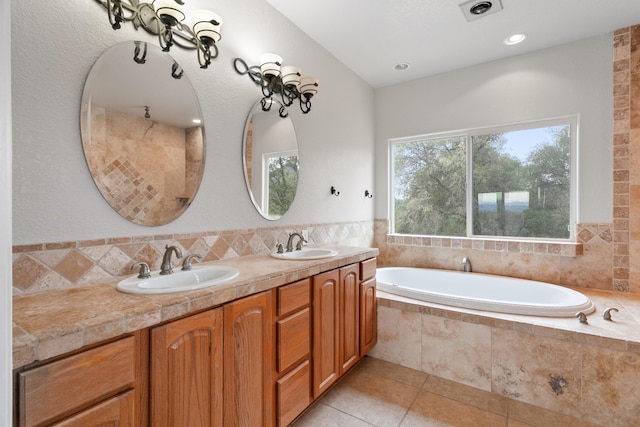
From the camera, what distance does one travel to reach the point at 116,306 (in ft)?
3.18

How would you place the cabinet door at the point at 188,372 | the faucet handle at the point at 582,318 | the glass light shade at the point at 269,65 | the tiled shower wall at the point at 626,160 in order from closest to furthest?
1. the cabinet door at the point at 188,372
2. the faucet handle at the point at 582,318
3. the glass light shade at the point at 269,65
4. the tiled shower wall at the point at 626,160

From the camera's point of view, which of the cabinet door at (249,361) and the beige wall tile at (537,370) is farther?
the beige wall tile at (537,370)

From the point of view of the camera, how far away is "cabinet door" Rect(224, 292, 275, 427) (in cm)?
122

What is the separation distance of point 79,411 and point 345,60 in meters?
3.19

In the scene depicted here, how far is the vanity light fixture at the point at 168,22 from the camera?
1358 mm

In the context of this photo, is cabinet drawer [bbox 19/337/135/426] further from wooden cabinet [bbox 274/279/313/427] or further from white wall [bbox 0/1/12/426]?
wooden cabinet [bbox 274/279/313/427]

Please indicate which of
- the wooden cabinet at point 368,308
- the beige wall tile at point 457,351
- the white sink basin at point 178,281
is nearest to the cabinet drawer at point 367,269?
the wooden cabinet at point 368,308

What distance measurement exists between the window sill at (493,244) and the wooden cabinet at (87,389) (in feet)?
10.0

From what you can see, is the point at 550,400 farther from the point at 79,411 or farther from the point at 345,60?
the point at 345,60

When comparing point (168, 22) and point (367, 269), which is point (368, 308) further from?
point (168, 22)

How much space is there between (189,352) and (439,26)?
2.89 metres

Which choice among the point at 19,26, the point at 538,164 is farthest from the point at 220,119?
the point at 538,164

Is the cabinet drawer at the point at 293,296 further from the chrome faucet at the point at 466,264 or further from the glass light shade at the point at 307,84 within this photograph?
the chrome faucet at the point at 466,264

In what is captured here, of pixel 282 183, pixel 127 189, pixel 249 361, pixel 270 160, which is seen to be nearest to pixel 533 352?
pixel 249 361
